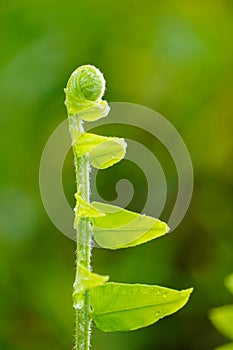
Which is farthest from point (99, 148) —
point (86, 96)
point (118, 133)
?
point (118, 133)

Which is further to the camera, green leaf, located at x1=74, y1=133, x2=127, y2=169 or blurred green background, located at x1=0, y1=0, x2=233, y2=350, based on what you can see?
blurred green background, located at x1=0, y1=0, x2=233, y2=350

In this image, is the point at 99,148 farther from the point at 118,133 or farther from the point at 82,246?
the point at 118,133

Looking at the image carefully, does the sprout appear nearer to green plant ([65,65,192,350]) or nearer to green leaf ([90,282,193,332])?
green plant ([65,65,192,350])

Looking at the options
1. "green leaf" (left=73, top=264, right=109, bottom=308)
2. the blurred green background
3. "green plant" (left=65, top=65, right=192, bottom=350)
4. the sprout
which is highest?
the blurred green background

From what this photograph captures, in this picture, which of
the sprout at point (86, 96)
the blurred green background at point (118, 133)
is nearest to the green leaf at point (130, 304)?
the sprout at point (86, 96)

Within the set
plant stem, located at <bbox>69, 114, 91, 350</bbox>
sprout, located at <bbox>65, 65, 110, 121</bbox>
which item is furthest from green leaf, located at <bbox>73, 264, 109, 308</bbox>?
sprout, located at <bbox>65, 65, 110, 121</bbox>
